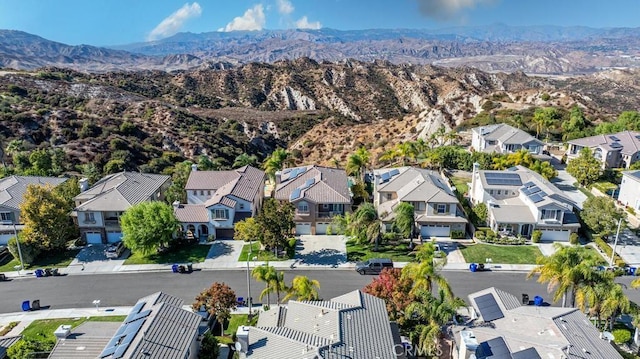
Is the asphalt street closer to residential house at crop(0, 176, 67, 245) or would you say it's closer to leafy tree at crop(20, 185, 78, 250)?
leafy tree at crop(20, 185, 78, 250)

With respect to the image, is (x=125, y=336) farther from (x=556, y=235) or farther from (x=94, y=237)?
(x=556, y=235)

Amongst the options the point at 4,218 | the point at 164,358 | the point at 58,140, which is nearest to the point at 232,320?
the point at 164,358

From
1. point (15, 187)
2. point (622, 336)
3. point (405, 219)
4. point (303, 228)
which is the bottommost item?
point (622, 336)

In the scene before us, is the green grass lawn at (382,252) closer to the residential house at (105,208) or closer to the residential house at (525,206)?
the residential house at (525,206)

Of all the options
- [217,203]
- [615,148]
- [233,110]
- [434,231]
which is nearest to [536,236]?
[434,231]

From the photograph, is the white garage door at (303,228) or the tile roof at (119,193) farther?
the white garage door at (303,228)

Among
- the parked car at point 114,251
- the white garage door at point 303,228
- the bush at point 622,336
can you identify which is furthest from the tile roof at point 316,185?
the bush at point 622,336

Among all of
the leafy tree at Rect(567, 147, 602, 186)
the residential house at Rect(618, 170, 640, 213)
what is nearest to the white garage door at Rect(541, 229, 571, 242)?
the residential house at Rect(618, 170, 640, 213)
